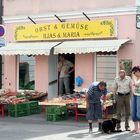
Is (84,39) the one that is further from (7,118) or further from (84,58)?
(7,118)

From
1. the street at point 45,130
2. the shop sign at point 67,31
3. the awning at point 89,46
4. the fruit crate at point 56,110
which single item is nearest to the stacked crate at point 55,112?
the fruit crate at point 56,110

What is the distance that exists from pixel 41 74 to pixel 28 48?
121cm

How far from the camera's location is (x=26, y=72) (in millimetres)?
20766

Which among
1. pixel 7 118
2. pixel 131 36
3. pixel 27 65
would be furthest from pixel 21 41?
pixel 131 36

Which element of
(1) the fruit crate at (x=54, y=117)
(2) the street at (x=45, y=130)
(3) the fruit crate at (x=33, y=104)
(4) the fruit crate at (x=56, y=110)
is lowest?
(2) the street at (x=45, y=130)

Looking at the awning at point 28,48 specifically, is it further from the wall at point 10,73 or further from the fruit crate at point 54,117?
the fruit crate at point 54,117

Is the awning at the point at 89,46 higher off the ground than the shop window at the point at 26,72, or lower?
higher

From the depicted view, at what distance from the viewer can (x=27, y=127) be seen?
15.5 metres

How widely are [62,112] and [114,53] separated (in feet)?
9.36

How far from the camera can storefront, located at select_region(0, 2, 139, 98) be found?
1750 centimetres

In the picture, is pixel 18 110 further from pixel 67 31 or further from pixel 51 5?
pixel 51 5

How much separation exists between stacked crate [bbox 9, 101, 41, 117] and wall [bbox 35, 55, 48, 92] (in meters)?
1.15

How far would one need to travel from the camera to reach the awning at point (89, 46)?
17.1 meters

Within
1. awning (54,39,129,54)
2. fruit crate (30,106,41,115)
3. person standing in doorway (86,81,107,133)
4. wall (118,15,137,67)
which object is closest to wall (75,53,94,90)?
awning (54,39,129,54)
